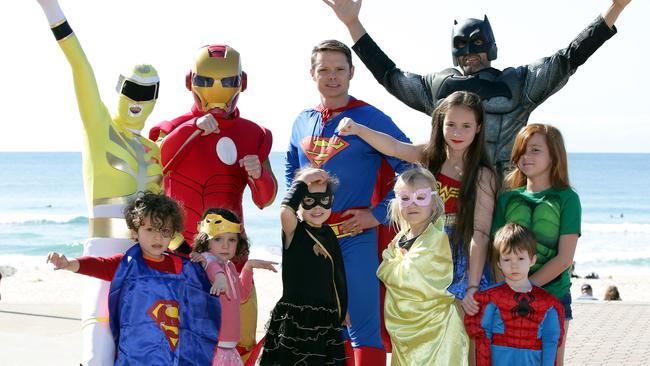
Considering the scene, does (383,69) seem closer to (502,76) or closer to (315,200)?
(502,76)

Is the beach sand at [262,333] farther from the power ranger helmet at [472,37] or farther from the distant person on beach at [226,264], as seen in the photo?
the power ranger helmet at [472,37]

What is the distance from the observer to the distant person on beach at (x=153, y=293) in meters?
4.85

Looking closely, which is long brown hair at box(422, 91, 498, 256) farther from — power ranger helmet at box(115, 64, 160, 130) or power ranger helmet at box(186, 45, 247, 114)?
power ranger helmet at box(115, 64, 160, 130)

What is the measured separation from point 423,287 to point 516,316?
0.50 m

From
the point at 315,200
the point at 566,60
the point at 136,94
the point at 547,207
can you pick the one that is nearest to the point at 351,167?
the point at 315,200

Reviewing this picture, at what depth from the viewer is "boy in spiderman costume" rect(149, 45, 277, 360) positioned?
18.8ft

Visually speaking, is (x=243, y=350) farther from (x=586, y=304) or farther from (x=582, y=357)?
(x=586, y=304)

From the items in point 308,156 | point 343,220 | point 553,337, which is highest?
point 308,156

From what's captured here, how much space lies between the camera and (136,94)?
5457mm

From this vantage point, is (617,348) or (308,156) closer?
(308,156)

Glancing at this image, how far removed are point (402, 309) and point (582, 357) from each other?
397 centimetres

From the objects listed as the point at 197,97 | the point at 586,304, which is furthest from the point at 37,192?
the point at 197,97

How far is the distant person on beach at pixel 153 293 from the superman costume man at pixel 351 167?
0.90m

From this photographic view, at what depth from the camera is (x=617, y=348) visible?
884cm
